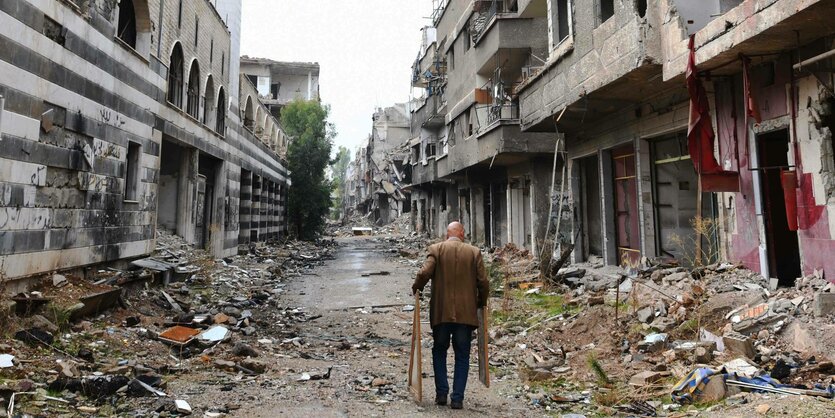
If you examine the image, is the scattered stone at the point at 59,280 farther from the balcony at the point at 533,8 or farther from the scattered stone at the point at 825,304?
the balcony at the point at 533,8

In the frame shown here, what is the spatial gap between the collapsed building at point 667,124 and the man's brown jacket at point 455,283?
14.1ft

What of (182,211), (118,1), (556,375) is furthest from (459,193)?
(556,375)

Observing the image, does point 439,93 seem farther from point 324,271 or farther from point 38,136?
point 38,136

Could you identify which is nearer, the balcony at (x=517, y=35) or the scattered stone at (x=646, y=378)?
the scattered stone at (x=646, y=378)

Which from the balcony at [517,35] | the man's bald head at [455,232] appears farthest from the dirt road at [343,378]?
the balcony at [517,35]

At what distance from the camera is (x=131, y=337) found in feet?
19.2

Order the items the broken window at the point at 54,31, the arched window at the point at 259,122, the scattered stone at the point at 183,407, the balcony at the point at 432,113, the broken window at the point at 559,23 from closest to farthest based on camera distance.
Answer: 1. the scattered stone at the point at 183,407
2. the broken window at the point at 54,31
3. the broken window at the point at 559,23
4. the arched window at the point at 259,122
5. the balcony at the point at 432,113

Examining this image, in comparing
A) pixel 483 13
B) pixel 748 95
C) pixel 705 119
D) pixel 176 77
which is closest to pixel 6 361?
pixel 748 95

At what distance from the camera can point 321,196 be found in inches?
1110

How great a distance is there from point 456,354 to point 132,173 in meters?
8.11

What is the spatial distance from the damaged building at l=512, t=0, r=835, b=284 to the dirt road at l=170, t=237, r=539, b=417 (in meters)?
4.51

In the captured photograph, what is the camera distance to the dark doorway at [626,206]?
9.85 m

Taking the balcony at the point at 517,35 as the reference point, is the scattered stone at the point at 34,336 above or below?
below

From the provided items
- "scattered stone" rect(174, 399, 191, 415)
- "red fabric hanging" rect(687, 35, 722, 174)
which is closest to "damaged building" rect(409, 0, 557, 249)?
"red fabric hanging" rect(687, 35, 722, 174)
